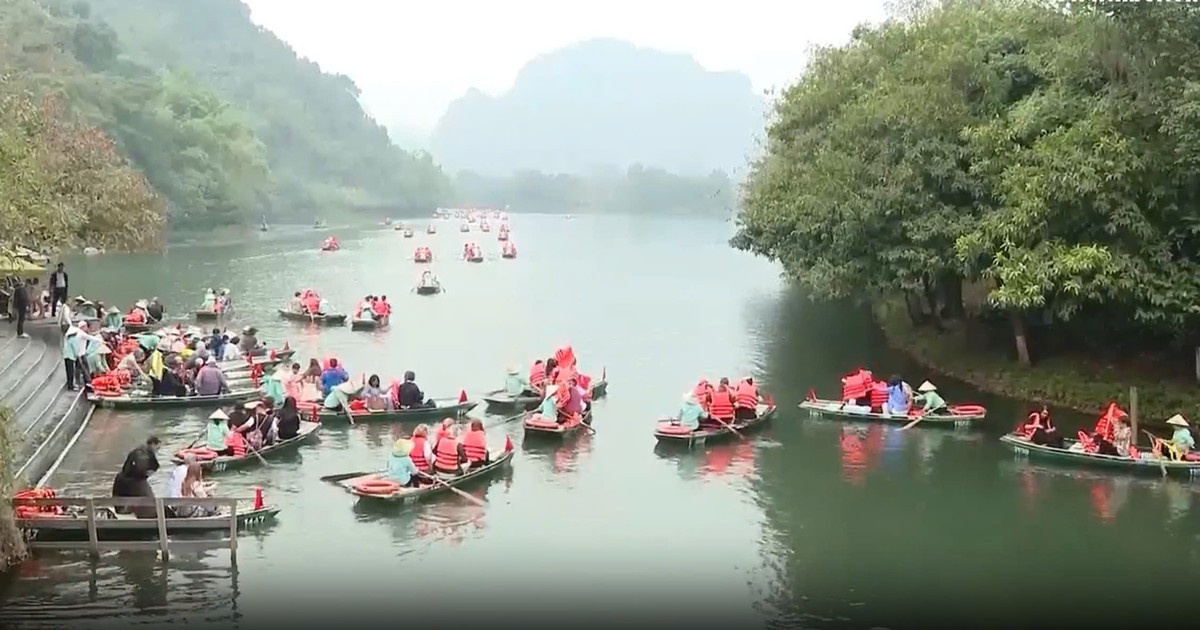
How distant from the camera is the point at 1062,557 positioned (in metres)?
16.3

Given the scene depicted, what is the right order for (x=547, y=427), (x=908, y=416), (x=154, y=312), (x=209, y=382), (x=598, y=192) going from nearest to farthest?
1. (x=547, y=427)
2. (x=908, y=416)
3. (x=209, y=382)
4. (x=154, y=312)
5. (x=598, y=192)

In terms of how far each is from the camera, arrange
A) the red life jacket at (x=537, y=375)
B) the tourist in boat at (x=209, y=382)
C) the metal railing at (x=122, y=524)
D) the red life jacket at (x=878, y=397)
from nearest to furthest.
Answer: the metal railing at (x=122, y=524), the tourist in boat at (x=209, y=382), the red life jacket at (x=878, y=397), the red life jacket at (x=537, y=375)

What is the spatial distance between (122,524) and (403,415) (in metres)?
8.80

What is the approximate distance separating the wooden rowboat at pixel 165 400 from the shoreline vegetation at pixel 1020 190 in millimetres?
13251

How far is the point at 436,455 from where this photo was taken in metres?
18.5

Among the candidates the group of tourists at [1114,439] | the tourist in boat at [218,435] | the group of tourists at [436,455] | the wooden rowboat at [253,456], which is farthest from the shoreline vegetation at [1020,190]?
the tourist in boat at [218,435]

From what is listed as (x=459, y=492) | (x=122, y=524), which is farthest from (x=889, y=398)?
(x=122, y=524)

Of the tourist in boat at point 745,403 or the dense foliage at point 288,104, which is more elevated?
the dense foliage at point 288,104

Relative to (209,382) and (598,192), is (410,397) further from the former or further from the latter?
(598,192)

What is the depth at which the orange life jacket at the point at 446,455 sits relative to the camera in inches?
728

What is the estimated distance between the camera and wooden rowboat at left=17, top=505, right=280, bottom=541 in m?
14.6

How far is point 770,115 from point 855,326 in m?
9.55

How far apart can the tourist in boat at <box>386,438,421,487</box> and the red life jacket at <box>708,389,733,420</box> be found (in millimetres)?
6758

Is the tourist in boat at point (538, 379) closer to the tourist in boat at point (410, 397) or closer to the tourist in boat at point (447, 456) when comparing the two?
the tourist in boat at point (410, 397)
